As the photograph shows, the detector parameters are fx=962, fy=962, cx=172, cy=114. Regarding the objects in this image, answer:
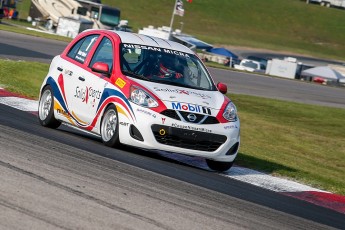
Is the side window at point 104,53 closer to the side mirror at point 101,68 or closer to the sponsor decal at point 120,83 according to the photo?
the side mirror at point 101,68

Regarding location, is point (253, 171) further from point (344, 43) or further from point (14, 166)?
point (344, 43)

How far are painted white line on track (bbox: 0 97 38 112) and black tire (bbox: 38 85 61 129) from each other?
72.7 inches

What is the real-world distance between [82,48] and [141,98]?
1926 millimetres

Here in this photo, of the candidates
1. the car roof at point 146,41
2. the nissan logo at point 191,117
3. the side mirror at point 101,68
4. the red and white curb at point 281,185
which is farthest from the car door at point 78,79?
the nissan logo at point 191,117

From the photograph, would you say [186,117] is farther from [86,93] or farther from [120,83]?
→ [86,93]

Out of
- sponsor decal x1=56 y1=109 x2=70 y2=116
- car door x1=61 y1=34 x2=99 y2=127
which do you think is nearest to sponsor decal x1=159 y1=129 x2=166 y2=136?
car door x1=61 y1=34 x2=99 y2=127

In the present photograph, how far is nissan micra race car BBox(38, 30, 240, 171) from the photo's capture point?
11172mm

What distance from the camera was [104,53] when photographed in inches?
489

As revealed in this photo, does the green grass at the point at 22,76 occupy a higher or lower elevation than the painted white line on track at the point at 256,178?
lower

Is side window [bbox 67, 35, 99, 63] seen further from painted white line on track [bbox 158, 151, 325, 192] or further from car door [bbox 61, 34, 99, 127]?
painted white line on track [bbox 158, 151, 325, 192]

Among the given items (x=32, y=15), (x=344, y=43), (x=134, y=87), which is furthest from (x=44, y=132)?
(x=344, y=43)

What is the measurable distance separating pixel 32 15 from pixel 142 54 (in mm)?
52238

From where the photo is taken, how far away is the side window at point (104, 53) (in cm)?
1224

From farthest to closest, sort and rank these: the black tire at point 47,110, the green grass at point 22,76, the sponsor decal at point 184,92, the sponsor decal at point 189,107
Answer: the green grass at point 22,76, the black tire at point 47,110, the sponsor decal at point 184,92, the sponsor decal at point 189,107
